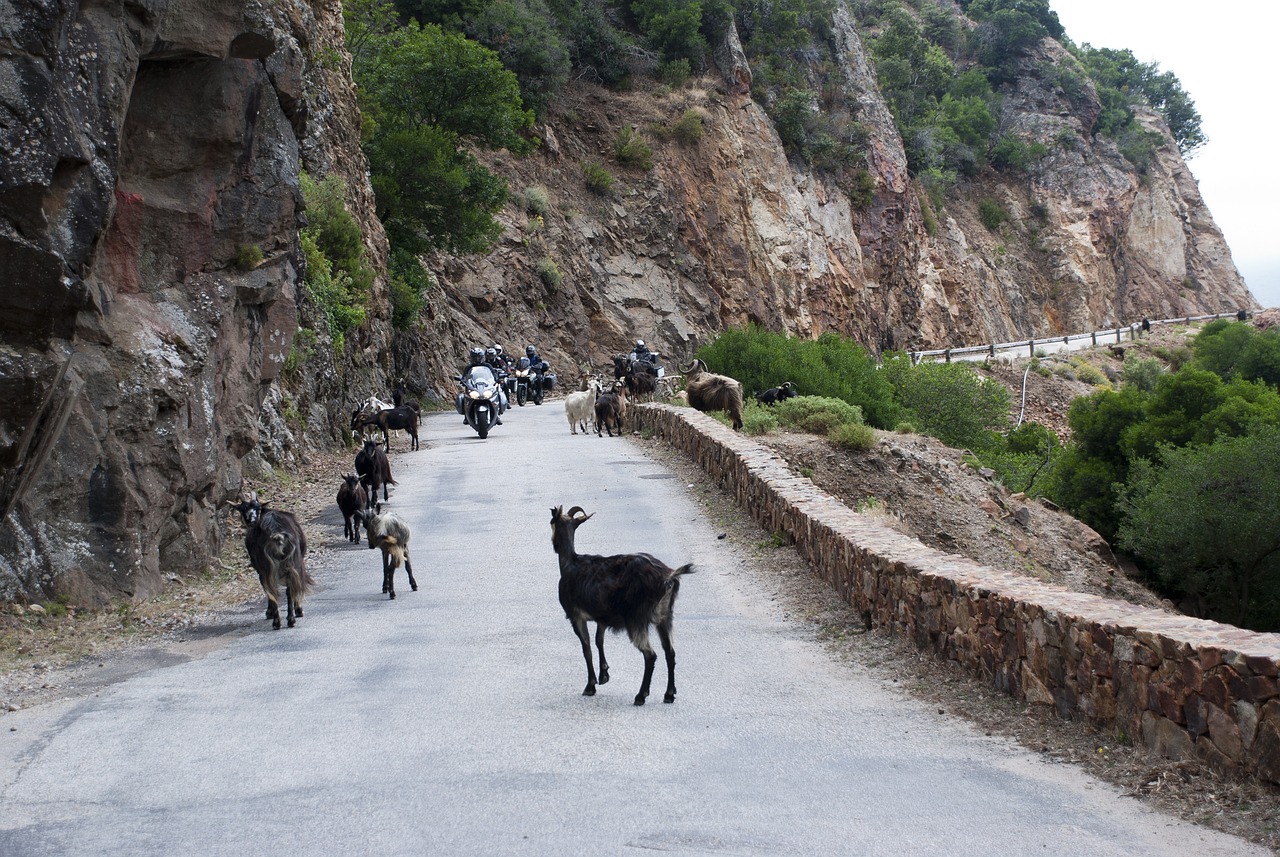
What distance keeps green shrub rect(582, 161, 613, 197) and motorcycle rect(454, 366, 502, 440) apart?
28.6 m

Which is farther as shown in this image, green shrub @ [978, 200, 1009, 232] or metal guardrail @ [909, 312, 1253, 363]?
green shrub @ [978, 200, 1009, 232]

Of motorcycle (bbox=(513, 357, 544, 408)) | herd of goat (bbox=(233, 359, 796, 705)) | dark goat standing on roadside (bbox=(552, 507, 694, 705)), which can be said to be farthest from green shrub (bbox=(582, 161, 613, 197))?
dark goat standing on roadside (bbox=(552, 507, 694, 705))

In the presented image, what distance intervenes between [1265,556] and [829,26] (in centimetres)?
5056

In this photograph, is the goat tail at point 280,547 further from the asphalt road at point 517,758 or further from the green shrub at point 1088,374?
the green shrub at point 1088,374

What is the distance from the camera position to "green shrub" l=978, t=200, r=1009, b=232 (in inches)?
3401

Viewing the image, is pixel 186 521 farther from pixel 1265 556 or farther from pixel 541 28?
pixel 541 28

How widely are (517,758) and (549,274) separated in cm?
4587

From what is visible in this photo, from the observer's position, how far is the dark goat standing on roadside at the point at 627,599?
26.8ft

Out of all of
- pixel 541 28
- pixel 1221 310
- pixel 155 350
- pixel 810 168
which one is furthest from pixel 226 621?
pixel 1221 310

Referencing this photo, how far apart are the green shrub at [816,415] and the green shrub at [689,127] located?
36230mm

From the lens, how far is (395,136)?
41.7 m

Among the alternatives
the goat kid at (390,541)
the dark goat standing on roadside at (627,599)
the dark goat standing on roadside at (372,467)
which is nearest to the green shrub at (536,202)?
the dark goat standing on roadside at (372,467)

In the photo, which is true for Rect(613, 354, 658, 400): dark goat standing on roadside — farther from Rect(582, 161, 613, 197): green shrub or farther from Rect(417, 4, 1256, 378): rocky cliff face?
Rect(582, 161, 613, 197): green shrub

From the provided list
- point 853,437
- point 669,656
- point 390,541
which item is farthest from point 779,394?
point 669,656
